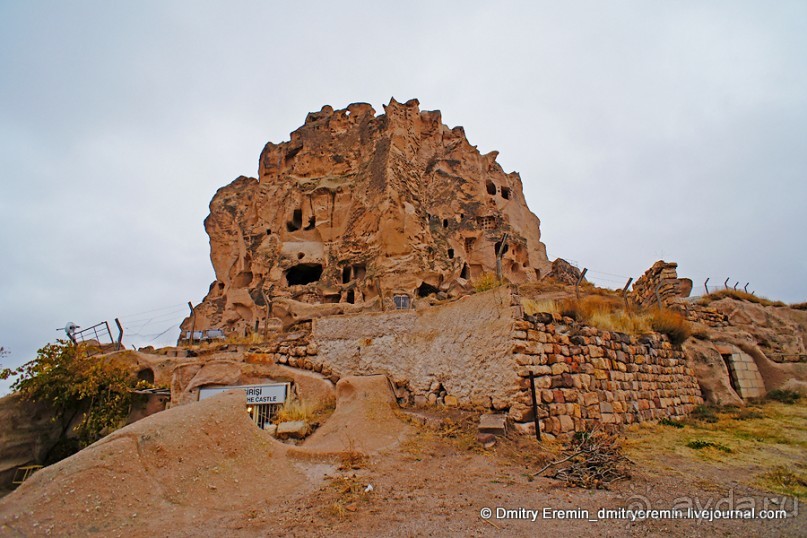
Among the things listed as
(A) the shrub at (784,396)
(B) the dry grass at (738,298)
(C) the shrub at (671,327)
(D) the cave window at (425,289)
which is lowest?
(A) the shrub at (784,396)

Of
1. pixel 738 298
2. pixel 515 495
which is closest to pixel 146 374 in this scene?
pixel 515 495

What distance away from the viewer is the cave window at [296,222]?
28766mm

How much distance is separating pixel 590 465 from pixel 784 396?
8360 millimetres

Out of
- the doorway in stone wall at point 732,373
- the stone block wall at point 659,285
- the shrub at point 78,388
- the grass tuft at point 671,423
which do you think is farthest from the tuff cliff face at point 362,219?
the grass tuft at point 671,423

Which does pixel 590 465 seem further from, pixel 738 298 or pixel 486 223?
pixel 486 223

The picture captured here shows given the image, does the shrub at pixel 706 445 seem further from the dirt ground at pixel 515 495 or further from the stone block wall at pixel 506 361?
the stone block wall at pixel 506 361

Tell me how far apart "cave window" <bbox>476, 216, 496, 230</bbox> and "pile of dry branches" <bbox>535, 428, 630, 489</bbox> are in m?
25.0

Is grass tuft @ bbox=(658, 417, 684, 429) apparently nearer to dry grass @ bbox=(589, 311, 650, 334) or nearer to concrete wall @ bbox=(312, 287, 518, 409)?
dry grass @ bbox=(589, 311, 650, 334)

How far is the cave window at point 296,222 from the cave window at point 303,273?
3.43 m

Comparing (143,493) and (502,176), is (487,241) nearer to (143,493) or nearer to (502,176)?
(502,176)

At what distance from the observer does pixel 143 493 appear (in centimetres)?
394

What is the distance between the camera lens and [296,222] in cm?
2909

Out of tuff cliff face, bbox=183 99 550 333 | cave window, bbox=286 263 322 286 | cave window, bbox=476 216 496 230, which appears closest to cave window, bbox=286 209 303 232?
tuff cliff face, bbox=183 99 550 333

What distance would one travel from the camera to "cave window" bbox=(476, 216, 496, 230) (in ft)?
96.8
